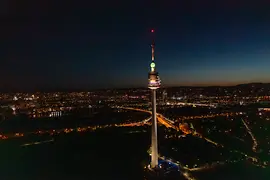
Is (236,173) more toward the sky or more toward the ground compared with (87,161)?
more toward the sky

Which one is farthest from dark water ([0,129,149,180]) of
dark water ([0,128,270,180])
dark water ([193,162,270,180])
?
dark water ([193,162,270,180])

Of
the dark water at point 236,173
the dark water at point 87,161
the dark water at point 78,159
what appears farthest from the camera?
the dark water at point 78,159

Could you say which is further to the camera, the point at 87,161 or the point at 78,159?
the point at 78,159

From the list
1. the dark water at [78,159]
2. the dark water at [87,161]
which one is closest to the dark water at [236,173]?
the dark water at [87,161]

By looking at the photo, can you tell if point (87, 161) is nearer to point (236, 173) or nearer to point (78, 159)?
point (78, 159)

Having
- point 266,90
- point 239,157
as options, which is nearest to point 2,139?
point 239,157

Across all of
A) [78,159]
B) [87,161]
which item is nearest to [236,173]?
[87,161]

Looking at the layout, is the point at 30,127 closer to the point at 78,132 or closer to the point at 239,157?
the point at 78,132

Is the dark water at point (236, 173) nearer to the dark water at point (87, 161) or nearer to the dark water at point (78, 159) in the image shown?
the dark water at point (87, 161)

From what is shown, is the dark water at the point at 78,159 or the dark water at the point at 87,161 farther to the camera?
the dark water at the point at 78,159

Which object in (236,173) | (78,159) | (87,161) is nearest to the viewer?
(236,173)

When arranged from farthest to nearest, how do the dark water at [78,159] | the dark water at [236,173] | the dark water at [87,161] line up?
the dark water at [78,159] < the dark water at [87,161] < the dark water at [236,173]

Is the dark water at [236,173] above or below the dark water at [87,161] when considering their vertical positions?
above
